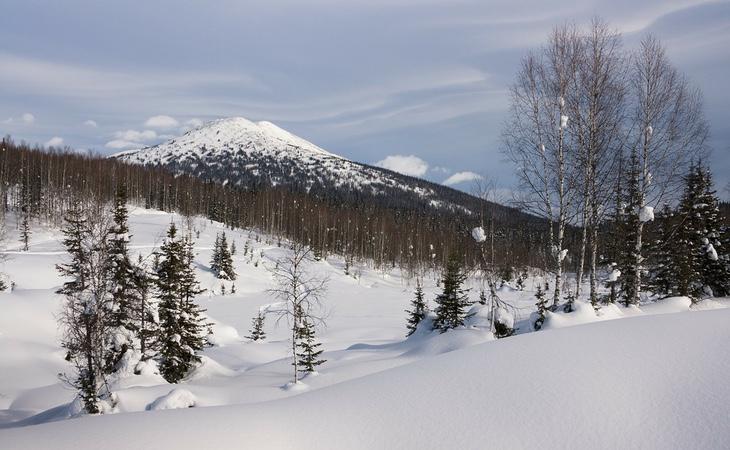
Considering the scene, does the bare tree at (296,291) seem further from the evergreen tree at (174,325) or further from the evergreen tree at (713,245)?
the evergreen tree at (713,245)

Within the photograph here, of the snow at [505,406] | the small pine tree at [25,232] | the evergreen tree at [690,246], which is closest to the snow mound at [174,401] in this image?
the snow at [505,406]

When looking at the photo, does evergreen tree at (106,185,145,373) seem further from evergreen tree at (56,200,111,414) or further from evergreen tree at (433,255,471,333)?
evergreen tree at (433,255,471,333)

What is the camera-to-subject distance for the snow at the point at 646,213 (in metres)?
13.0

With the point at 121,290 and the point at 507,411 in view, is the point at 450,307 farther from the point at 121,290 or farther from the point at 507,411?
the point at 121,290

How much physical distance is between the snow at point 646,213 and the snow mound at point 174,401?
14.0 meters

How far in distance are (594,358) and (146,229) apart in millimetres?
75154

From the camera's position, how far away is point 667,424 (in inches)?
191

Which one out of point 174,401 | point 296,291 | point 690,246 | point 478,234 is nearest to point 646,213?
point 478,234

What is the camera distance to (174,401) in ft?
31.7

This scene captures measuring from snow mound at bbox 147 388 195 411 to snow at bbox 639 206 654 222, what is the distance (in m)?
14.0

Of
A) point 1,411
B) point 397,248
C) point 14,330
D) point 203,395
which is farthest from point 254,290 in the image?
point 397,248

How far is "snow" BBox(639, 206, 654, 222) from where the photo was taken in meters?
13.0

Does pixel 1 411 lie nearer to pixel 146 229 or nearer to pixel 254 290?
pixel 254 290

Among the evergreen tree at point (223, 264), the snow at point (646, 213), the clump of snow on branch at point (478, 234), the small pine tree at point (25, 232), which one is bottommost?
the evergreen tree at point (223, 264)
